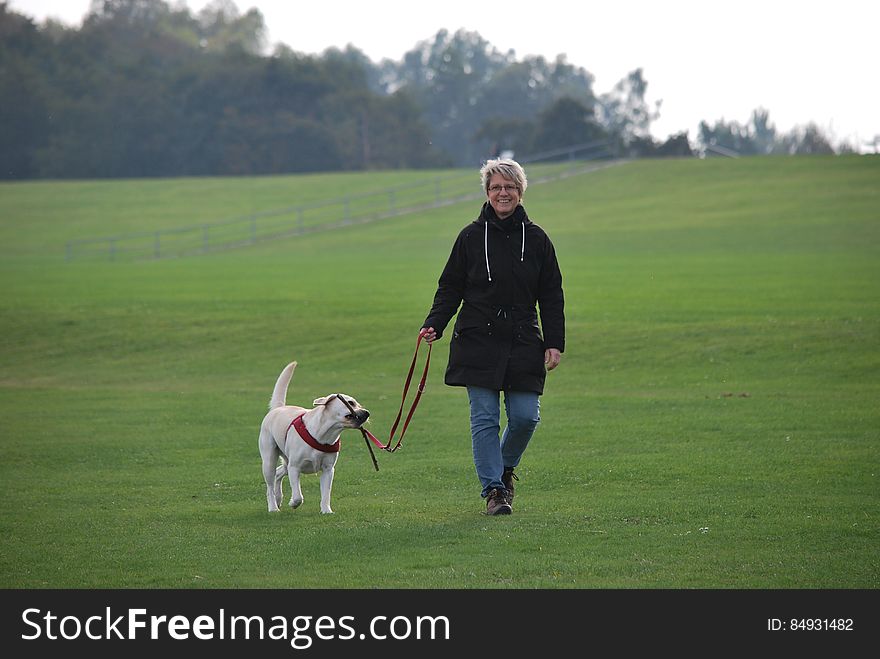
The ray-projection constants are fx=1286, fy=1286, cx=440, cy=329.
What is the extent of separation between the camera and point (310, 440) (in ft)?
32.2

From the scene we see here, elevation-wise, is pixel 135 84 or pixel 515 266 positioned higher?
pixel 135 84

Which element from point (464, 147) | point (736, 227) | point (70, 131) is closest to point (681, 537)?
point (736, 227)

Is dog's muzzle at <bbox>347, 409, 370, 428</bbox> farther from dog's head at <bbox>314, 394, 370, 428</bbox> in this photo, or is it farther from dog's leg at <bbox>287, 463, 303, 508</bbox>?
dog's leg at <bbox>287, 463, 303, 508</bbox>

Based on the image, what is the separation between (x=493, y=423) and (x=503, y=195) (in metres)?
1.73

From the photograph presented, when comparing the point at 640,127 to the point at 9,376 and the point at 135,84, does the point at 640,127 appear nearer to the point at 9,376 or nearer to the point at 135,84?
the point at 135,84

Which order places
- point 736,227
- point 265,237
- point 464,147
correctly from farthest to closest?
point 464,147 → point 265,237 → point 736,227

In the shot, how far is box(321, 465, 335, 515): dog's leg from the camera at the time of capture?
395 inches

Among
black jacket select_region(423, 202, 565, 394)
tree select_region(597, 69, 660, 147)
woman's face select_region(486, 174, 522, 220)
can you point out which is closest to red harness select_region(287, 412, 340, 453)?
black jacket select_region(423, 202, 565, 394)

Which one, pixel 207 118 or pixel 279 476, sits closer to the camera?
pixel 279 476

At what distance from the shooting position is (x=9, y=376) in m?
23.8

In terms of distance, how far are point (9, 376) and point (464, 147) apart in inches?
5019

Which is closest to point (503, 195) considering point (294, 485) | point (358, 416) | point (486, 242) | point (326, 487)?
point (486, 242)

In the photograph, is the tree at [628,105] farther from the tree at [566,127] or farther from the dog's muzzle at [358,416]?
the dog's muzzle at [358,416]

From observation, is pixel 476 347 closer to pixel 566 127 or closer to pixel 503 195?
pixel 503 195
